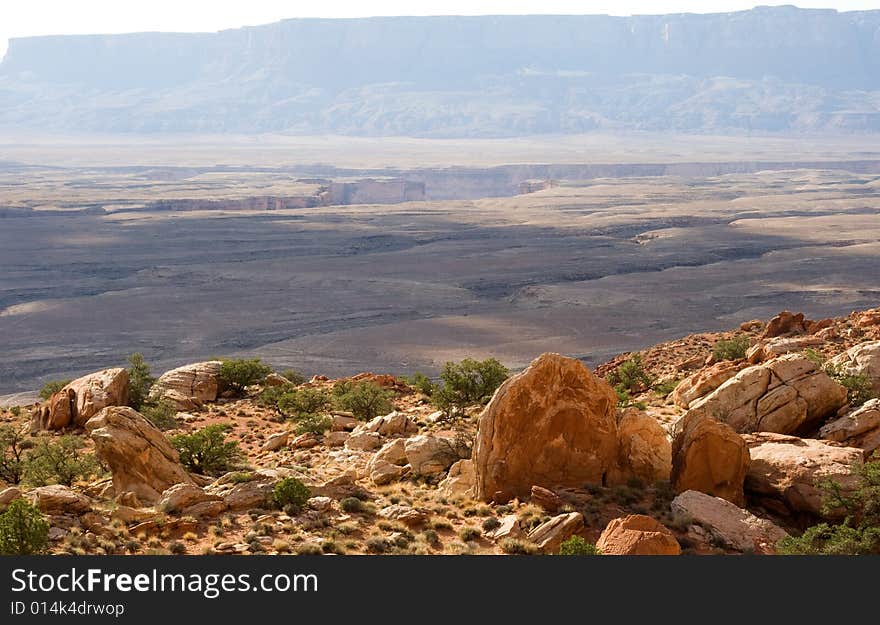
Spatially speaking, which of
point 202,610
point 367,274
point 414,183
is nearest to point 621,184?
point 414,183

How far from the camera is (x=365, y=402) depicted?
24359 mm

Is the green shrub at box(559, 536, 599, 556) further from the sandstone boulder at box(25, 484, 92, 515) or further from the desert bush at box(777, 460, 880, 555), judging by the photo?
the sandstone boulder at box(25, 484, 92, 515)

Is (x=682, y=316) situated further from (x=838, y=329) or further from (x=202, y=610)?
(x=202, y=610)

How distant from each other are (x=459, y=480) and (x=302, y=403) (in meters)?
9.57

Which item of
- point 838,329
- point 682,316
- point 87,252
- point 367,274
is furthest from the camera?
point 87,252

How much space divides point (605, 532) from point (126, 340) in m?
46.0

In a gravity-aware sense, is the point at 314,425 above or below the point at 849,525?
below

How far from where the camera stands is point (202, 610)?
872cm

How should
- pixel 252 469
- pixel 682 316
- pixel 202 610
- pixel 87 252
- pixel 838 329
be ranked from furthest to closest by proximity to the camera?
pixel 87 252 → pixel 682 316 → pixel 838 329 → pixel 252 469 → pixel 202 610

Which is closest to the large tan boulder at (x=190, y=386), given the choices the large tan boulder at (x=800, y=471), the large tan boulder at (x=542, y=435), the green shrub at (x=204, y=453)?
the green shrub at (x=204, y=453)

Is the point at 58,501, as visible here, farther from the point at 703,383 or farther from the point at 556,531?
the point at 703,383

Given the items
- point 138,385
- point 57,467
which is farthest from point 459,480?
point 138,385

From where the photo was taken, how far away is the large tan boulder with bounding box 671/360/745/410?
1962 cm

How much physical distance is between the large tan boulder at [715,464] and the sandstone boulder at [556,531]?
2581 millimetres
